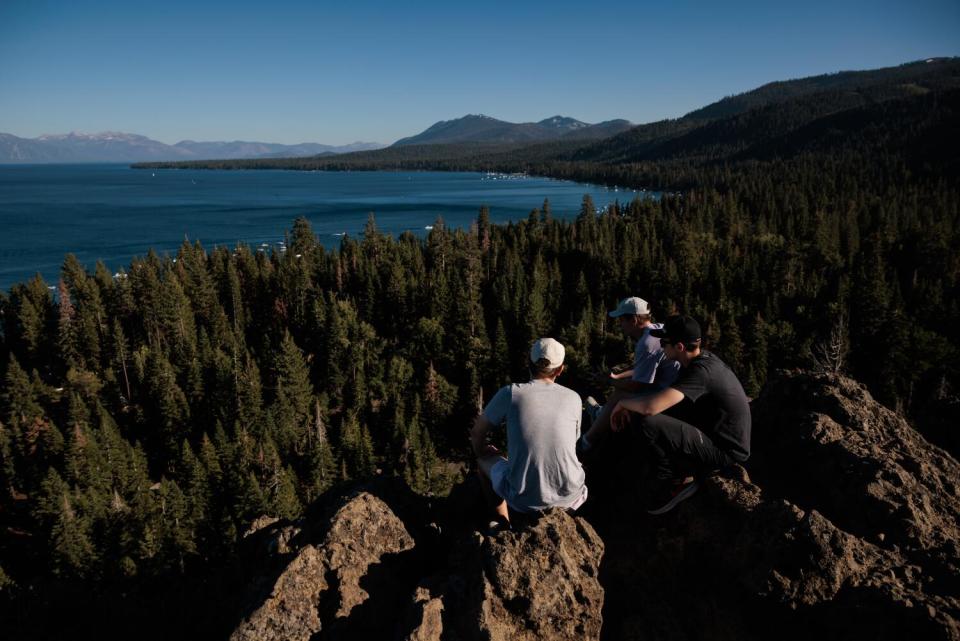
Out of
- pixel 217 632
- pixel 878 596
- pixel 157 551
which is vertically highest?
pixel 878 596

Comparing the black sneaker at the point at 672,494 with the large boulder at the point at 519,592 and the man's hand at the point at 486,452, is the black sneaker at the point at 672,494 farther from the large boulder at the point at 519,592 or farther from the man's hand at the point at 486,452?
the man's hand at the point at 486,452

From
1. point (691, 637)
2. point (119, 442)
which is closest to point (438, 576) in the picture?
point (691, 637)

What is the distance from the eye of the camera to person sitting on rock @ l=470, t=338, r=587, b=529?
708 cm

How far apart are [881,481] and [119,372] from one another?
268 feet

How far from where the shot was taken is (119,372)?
72.9m

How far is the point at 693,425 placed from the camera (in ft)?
27.0

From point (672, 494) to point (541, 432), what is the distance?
220 centimetres

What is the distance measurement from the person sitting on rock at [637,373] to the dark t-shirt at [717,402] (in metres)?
0.73

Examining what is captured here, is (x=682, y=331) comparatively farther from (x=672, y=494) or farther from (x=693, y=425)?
(x=672, y=494)

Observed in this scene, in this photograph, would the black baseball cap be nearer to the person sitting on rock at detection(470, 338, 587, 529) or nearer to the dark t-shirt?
the dark t-shirt

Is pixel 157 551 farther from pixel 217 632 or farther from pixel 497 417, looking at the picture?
pixel 497 417

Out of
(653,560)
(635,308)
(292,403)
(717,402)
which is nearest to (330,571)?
(653,560)

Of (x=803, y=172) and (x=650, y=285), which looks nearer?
(x=650, y=285)

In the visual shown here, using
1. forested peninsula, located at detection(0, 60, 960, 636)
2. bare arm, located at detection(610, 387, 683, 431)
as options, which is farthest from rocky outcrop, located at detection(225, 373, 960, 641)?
forested peninsula, located at detection(0, 60, 960, 636)
